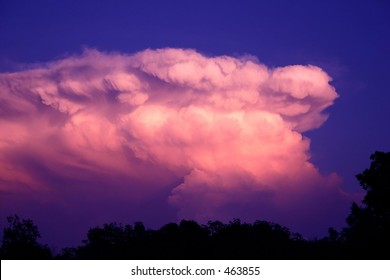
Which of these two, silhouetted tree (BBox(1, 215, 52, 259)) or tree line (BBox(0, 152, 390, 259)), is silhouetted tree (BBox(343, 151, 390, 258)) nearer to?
tree line (BBox(0, 152, 390, 259))

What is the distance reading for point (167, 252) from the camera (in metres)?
56.8

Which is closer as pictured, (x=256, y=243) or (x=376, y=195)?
(x=376, y=195)

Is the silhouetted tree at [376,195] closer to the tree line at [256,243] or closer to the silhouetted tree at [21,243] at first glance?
the tree line at [256,243]

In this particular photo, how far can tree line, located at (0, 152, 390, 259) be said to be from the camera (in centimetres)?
3788

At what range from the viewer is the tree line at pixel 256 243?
37875 mm

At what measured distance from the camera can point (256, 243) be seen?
62.0m

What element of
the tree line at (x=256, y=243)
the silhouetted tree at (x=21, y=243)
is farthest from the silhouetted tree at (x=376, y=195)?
the silhouetted tree at (x=21, y=243)

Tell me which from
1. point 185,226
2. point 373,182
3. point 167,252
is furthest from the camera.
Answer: point 185,226

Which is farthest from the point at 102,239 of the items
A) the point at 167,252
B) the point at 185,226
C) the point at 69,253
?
the point at 167,252
